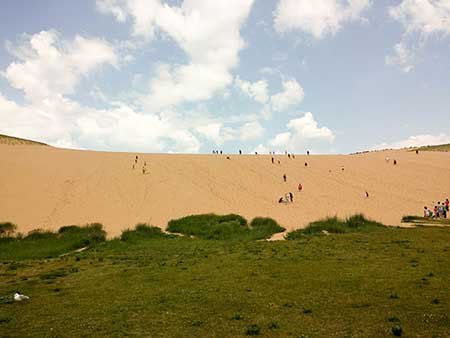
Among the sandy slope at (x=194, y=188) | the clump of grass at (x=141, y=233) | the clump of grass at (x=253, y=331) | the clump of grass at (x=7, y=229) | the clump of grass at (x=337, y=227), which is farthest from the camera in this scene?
the sandy slope at (x=194, y=188)

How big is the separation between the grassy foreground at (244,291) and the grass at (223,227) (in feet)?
15.0

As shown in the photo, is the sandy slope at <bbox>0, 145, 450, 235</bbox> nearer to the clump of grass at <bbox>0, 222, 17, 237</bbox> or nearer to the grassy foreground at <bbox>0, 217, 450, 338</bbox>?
the clump of grass at <bbox>0, 222, 17, 237</bbox>

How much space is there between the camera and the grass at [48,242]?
896 inches

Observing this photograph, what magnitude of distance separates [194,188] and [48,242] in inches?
847

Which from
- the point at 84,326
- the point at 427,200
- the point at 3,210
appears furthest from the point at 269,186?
the point at 84,326

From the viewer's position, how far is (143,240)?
84.3 ft

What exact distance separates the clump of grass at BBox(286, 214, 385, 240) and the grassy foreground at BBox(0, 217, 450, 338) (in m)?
3.78

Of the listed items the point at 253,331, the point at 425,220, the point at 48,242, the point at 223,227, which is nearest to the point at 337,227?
the point at 223,227

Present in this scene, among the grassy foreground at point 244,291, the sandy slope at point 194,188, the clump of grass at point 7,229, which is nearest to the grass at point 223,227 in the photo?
the sandy slope at point 194,188

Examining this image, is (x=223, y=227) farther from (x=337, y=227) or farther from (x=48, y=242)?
(x=48, y=242)

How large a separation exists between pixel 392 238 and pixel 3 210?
31.0m

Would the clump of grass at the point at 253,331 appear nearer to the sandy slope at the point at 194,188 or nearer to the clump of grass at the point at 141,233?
the clump of grass at the point at 141,233

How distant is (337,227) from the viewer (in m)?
26.0

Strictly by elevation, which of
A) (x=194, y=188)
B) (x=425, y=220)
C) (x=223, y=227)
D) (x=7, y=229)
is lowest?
(x=7, y=229)
